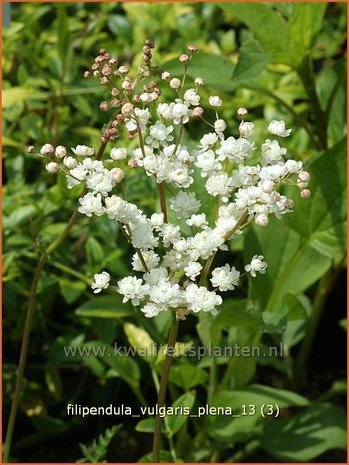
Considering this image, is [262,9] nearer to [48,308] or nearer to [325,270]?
[325,270]

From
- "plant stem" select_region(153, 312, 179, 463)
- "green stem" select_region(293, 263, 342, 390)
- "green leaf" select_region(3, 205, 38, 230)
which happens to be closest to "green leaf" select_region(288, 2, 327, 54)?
"green stem" select_region(293, 263, 342, 390)

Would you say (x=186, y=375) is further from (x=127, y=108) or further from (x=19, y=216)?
(x=127, y=108)

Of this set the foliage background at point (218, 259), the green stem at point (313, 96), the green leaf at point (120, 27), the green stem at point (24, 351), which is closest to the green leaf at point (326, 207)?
the foliage background at point (218, 259)

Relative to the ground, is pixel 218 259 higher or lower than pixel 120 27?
lower

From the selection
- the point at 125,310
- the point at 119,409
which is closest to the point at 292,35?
the point at 125,310

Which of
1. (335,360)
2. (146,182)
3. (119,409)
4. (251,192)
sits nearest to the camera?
(251,192)

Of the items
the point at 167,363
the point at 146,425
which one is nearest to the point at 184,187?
Result: the point at 167,363

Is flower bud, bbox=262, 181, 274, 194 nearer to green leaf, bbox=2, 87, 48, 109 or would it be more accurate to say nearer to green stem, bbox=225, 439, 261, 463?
green stem, bbox=225, 439, 261, 463
